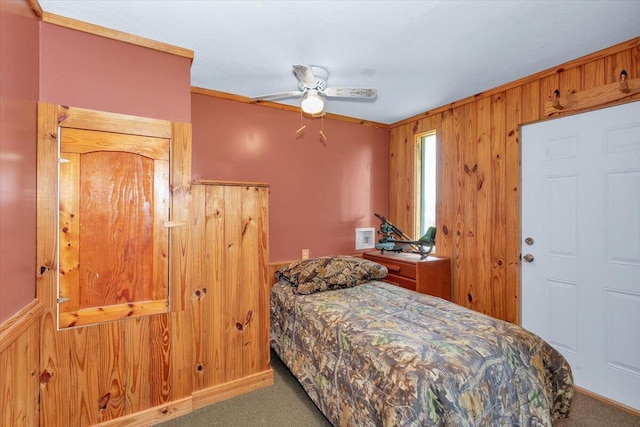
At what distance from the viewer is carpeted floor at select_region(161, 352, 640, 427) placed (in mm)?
1983

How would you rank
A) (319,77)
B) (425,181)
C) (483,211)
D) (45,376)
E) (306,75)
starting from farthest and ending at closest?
(425,181), (483,211), (319,77), (306,75), (45,376)

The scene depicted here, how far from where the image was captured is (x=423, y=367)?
1.41 m

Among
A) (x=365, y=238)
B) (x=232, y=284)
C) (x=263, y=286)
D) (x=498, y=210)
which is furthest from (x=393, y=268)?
(x=232, y=284)

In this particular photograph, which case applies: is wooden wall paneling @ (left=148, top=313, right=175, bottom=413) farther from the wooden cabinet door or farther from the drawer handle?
the drawer handle

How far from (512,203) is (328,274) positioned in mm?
1831

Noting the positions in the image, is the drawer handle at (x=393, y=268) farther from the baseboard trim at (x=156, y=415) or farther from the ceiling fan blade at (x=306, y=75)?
the baseboard trim at (x=156, y=415)

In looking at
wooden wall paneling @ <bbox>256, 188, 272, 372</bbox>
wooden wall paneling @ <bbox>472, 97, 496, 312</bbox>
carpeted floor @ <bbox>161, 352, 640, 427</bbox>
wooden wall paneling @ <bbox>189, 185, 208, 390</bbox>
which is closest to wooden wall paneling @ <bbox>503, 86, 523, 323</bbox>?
wooden wall paneling @ <bbox>472, 97, 496, 312</bbox>

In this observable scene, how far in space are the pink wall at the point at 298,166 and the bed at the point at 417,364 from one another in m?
1.11

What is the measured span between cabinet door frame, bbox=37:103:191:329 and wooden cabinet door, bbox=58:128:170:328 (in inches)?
0.5

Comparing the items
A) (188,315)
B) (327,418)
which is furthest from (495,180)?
(188,315)

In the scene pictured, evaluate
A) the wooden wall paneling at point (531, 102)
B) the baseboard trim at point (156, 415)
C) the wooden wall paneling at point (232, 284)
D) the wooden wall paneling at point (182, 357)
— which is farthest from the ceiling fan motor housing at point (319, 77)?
the baseboard trim at point (156, 415)

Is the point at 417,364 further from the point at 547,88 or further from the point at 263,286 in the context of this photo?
the point at 547,88

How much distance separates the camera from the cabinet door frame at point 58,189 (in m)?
1.70

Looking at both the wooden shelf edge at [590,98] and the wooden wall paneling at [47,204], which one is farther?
the wooden shelf edge at [590,98]
